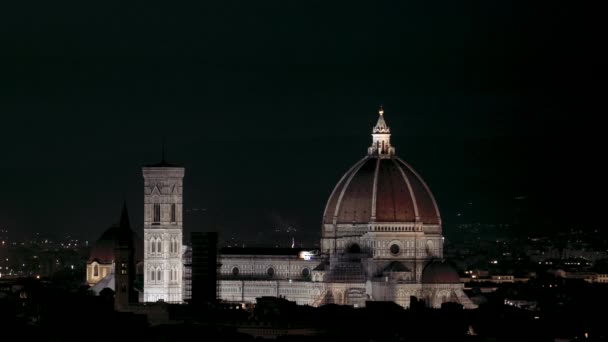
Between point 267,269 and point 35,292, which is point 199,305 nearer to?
point 267,269

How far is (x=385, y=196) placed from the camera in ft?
458

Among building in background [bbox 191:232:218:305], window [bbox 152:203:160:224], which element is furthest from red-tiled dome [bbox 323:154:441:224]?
window [bbox 152:203:160:224]

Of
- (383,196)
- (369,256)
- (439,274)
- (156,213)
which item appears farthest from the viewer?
(156,213)

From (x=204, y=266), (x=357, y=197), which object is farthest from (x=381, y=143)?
(x=204, y=266)

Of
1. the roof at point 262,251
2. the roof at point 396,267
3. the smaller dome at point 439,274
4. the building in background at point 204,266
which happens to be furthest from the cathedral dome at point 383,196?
the building in background at point 204,266

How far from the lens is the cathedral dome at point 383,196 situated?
140 m

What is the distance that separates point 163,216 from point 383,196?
11324mm

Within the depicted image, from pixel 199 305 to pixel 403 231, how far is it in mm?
11802

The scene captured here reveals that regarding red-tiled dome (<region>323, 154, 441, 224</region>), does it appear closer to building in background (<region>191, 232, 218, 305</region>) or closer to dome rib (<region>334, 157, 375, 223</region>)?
dome rib (<region>334, 157, 375, 223</region>)

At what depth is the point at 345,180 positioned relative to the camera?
465ft

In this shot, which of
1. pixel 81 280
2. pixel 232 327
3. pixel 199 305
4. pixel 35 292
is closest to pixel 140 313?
pixel 199 305

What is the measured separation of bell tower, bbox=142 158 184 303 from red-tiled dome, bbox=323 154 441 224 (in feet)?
26.9

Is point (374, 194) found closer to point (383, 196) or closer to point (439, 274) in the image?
point (383, 196)

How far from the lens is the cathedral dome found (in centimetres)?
13962
